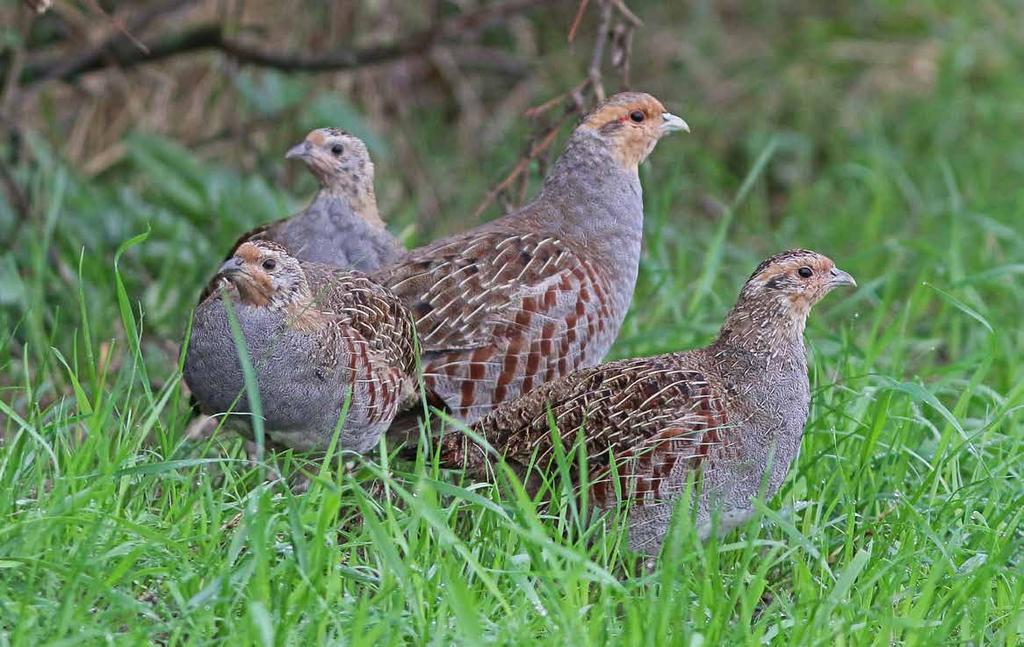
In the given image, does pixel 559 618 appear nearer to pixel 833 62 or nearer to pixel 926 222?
pixel 926 222

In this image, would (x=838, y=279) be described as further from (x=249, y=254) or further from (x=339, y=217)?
(x=339, y=217)

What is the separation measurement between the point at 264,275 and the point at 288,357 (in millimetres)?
227

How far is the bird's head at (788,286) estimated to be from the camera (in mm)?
4219

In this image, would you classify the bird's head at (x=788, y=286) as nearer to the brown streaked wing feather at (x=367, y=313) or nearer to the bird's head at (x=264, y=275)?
the brown streaked wing feather at (x=367, y=313)

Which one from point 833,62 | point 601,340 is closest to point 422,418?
point 601,340

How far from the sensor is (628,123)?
202 inches

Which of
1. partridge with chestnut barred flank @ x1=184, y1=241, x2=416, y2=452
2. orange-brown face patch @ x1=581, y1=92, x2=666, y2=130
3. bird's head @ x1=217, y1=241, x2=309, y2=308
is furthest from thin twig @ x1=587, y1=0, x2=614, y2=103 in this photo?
bird's head @ x1=217, y1=241, x2=309, y2=308

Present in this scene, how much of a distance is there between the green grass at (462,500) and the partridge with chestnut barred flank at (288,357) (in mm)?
155

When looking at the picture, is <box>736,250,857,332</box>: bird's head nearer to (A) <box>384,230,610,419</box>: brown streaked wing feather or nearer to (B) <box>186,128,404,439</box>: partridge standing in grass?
(A) <box>384,230,610,419</box>: brown streaked wing feather

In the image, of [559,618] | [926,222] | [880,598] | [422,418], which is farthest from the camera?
[926,222]

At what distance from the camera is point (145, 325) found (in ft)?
19.0

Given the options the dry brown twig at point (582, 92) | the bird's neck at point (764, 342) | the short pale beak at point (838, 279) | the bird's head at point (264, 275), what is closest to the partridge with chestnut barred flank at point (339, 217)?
the dry brown twig at point (582, 92)

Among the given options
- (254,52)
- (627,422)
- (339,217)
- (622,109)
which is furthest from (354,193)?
(627,422)

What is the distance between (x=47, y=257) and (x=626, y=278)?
2.29m
